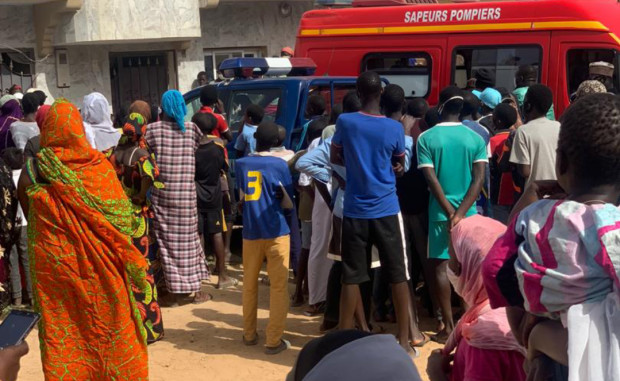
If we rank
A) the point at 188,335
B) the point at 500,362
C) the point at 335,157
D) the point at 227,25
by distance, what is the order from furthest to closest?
the point at 227,25
the point at 188,335
the point at 335,157
the point at 500,362

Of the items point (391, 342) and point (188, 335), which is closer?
point (391, 342)

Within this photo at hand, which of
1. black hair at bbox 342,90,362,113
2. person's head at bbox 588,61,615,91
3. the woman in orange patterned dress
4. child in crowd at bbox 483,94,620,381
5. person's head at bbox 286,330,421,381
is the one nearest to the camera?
person's head at bbox 286,330,421,381

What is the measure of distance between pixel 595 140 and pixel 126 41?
42.5 feet

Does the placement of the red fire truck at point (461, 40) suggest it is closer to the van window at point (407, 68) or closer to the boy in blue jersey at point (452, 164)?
the van window at point (407, 68)

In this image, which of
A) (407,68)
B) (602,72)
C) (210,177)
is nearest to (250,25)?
(407,68)

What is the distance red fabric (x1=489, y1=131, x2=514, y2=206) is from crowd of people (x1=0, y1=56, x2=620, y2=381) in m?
0.01

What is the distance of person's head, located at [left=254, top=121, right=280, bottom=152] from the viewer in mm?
5789

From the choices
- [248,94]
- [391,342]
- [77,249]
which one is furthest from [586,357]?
[248,94]

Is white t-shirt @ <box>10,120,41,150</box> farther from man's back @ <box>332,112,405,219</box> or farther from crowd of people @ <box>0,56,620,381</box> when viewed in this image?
man's back @ <box>332,112,405,219</box>

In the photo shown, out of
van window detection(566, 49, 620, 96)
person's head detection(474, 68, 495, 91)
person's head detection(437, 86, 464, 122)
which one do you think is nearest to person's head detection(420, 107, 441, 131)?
person's head detection(437, 86, 464, 122)

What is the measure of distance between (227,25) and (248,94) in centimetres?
800

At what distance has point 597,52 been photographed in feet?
28.1

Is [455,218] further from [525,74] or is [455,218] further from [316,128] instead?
[525,74]

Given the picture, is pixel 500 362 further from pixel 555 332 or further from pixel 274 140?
pixel 274 140
